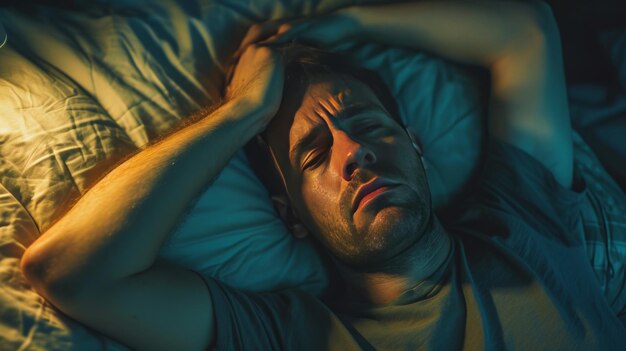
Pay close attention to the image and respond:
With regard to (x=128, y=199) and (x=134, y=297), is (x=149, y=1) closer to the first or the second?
(x=128, y=199)

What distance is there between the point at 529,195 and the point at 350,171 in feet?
1.65

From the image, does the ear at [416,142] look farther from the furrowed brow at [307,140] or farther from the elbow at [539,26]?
the elbow at [539,26]

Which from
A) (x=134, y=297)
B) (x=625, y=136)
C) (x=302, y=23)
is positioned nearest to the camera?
(x=134, y=297)

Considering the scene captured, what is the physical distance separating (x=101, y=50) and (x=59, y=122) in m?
0.26

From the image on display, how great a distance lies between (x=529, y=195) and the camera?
1278 millimetres

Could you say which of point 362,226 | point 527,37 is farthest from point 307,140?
point 527,37

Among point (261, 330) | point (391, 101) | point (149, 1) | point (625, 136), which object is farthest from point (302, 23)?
point (625, 136)

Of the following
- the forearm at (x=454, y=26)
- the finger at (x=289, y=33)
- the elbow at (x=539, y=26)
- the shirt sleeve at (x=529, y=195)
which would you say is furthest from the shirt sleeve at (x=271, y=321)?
the elbow at (x=539, y=26)

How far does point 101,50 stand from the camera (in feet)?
4.19

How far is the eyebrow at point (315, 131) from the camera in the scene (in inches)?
44.7

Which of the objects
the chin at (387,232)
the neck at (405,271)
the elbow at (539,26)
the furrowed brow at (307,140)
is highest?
the elbow at (539,26)

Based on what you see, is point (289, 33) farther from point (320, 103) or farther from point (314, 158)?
point (314, 158)

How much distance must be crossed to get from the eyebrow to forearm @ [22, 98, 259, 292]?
14 centimetres

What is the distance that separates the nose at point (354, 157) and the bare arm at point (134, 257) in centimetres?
26
